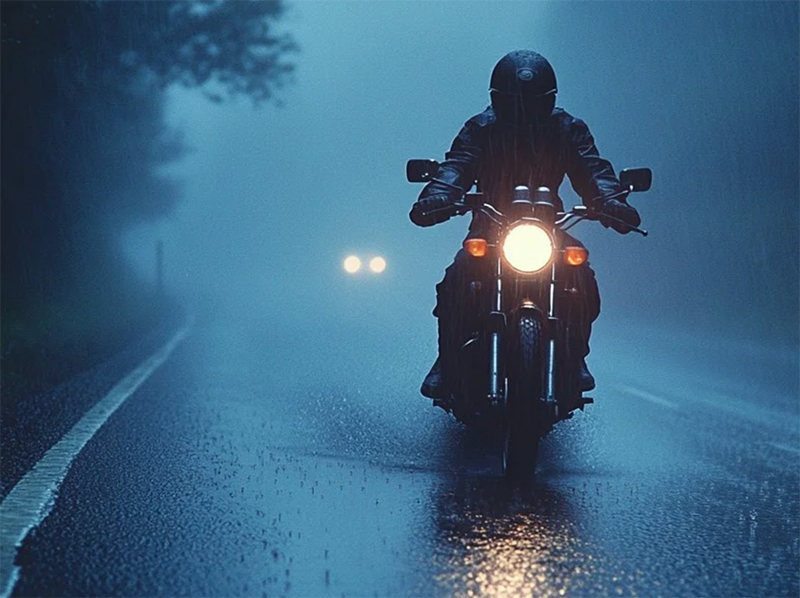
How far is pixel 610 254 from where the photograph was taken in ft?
127

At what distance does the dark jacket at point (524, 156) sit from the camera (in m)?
7.20

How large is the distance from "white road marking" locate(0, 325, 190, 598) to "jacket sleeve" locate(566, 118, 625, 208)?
9.55 ft

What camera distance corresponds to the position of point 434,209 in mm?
6727

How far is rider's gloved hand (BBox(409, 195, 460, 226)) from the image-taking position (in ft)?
22.0

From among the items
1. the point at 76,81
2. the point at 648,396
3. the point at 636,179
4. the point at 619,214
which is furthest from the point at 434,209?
the point at 76,81

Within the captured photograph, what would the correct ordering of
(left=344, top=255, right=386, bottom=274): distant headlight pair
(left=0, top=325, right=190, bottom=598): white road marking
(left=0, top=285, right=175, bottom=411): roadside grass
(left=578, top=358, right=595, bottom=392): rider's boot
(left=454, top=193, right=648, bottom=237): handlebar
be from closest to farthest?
(left=0, top=325, right=190, bottom=598): white road marking < (left=454, top=193, right=648, bottom=237): handlebar < (left=578, top=358, right=595, bottom=392): rider's boot < (left=0, top=285, right=175, bottom=411): roadside grass < (left=344, top=255, right=386, bottom=274): distant headlight pair

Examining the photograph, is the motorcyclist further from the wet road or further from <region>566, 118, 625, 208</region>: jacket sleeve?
the wet road

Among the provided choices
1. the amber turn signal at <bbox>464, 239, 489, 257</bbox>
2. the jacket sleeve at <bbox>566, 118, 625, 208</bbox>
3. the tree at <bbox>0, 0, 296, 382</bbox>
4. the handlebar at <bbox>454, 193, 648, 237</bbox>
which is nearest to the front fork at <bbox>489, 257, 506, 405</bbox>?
the amber turn signal at <bbox>464, 239, 489, 257</bbox>

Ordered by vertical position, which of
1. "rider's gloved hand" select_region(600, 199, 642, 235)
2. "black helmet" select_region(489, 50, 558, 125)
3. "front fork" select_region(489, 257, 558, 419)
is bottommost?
"front fork" select_region(489, 257, 558, 419)

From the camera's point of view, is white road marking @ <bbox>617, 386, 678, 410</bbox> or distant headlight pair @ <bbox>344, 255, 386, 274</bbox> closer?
white road marking @ <bbox>617, 386, 678, 410</bbox>

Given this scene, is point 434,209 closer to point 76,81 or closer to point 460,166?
point 460,166

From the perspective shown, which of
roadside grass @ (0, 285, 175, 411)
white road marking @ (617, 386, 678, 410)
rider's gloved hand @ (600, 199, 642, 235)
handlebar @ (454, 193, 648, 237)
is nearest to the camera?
handlebar @ (454, 193, 648, 237)

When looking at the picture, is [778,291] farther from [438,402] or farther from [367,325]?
[438,402]

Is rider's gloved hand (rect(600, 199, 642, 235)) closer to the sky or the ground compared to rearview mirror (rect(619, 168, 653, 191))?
closer to the ground
